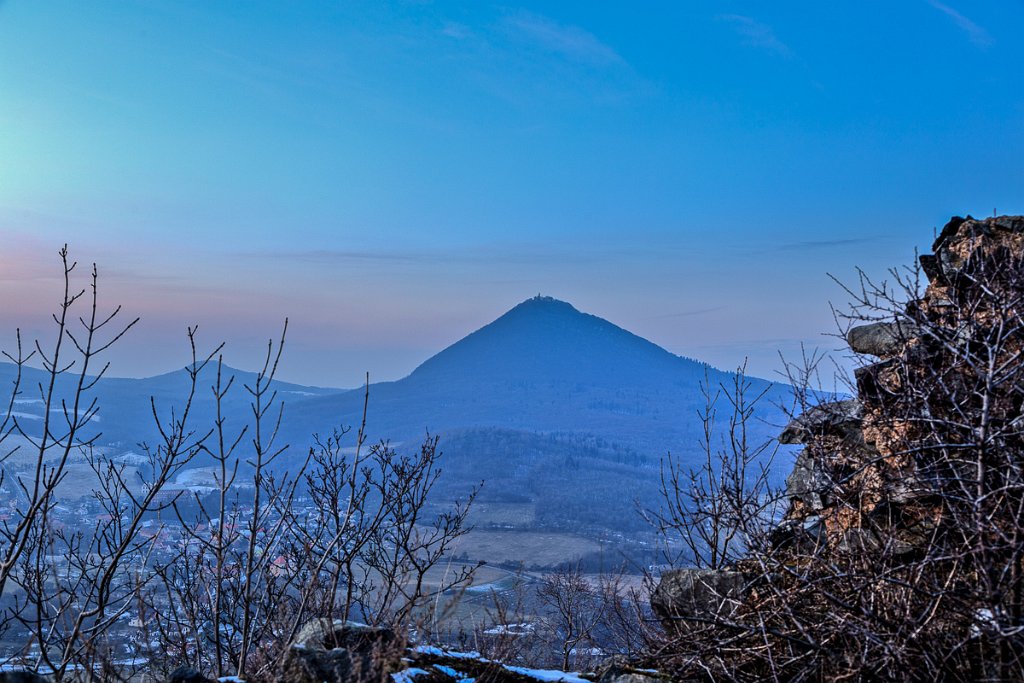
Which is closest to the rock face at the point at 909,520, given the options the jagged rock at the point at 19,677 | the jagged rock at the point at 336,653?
the jagged rock at the point at 336,653

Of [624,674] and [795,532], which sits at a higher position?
[795,532]

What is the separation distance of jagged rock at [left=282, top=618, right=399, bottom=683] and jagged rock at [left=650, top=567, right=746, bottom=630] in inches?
104

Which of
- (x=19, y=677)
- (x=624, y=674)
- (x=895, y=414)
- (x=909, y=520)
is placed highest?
(x=895, y=414)

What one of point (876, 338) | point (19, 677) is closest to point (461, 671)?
point (19, 677)

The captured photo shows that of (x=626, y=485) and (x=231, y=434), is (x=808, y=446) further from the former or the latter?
(x=231, y=434)

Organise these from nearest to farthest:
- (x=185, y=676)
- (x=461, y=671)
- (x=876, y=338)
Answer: (x=185, y=676)
(x=461, y=671)
(x=876, y=338)

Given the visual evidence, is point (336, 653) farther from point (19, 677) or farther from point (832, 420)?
point (832, 420)

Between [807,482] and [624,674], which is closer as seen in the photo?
[624,674]

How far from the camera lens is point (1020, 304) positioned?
613cm

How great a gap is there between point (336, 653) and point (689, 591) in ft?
10.9

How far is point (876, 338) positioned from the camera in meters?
7.90

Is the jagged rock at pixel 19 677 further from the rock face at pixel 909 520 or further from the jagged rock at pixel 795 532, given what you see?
the jagged rock at pixel 795 532

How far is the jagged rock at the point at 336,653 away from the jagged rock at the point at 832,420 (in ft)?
16.4

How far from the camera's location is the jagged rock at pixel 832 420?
784cm
